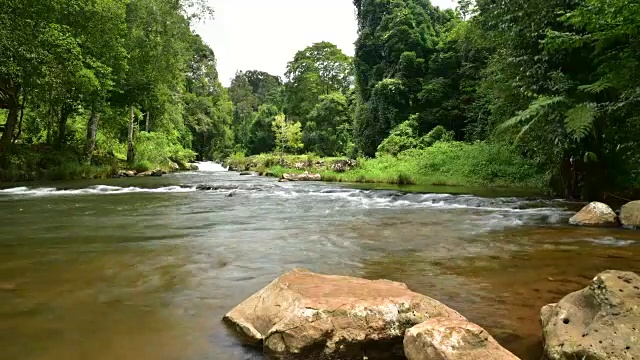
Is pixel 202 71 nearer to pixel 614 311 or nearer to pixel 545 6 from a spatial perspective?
pixel 545 6

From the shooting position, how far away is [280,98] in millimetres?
54969

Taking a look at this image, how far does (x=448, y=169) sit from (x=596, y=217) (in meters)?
14.0

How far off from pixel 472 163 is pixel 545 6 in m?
11.8

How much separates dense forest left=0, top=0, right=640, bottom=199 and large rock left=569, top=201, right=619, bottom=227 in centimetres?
150

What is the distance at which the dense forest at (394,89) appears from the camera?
9984 millimetres

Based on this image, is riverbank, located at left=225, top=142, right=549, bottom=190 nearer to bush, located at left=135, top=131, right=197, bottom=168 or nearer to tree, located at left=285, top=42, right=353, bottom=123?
bush, located at left=135, top=131, right=197, bottom=168

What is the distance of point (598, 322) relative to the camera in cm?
301

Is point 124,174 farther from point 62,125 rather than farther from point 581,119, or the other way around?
point 581,119

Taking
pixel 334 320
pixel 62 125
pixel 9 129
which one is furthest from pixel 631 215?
pixel 62 125

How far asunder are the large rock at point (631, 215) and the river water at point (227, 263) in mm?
732

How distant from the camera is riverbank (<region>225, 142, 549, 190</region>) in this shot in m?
20.0

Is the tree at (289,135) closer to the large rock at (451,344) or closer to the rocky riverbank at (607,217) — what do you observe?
the rocky riverbank at (607,217)

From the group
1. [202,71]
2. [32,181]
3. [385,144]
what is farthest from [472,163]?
[202,71]

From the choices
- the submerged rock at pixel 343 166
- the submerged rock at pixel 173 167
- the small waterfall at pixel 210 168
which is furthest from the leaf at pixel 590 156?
the small waterfall at pixel 210 168
